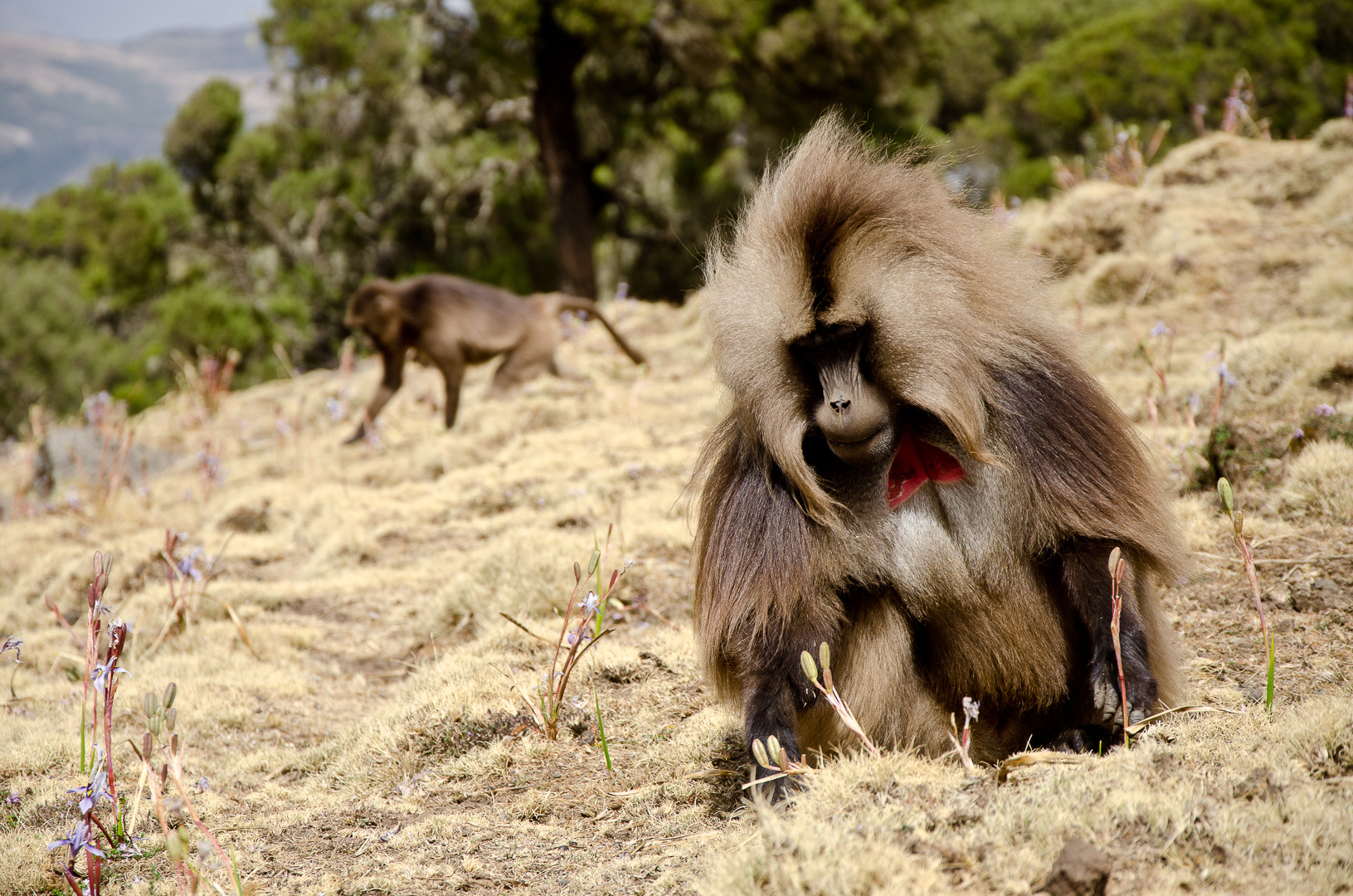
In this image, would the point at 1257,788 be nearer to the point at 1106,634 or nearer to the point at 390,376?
the point at 1106,634

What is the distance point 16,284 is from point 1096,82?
22752 millimetres

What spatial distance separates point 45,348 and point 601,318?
53.8ft

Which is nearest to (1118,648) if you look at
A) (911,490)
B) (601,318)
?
(911,490)

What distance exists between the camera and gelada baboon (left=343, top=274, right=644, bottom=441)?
9.72 m

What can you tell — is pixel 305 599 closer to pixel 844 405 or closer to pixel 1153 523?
pixel 844 405

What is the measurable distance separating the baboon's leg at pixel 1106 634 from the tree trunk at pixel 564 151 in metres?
12.8

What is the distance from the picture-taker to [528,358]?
1003 cm

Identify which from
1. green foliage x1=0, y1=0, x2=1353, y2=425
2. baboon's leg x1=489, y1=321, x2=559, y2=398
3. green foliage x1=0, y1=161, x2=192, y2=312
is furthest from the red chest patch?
green foliage x1=0, y1=161, x2=192, y2=312

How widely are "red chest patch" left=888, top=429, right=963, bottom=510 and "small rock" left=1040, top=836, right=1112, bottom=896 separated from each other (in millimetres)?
983

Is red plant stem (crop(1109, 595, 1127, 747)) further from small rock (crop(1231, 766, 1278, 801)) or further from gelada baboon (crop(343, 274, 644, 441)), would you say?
gelada baboon (crop(343, 274, 644, 441))

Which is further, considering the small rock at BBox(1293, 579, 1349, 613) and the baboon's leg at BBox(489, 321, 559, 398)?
the baboon's leg at BBox(489, 321, 559, 398)

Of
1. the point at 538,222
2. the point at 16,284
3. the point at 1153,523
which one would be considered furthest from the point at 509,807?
the point at 16,284

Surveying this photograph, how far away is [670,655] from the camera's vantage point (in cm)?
361

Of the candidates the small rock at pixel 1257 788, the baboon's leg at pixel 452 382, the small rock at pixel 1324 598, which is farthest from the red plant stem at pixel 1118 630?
the baboon's leg at pixel 452 382
